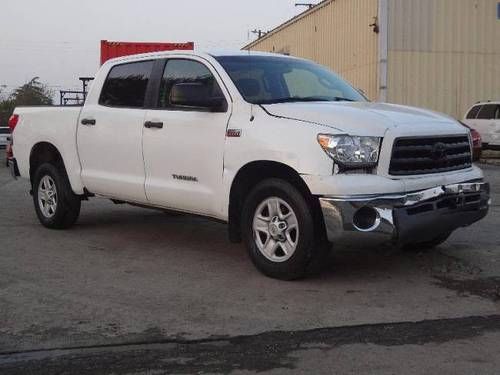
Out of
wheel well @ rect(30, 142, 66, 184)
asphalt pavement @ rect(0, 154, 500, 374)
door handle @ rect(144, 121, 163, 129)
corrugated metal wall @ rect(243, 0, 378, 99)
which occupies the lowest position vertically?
asphalt pavement @ rect(0, 154, 500, 374)

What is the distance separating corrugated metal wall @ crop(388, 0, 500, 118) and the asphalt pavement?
16.0 m

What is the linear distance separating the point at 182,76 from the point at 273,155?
5.34ft

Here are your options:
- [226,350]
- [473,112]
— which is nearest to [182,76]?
[226,350]

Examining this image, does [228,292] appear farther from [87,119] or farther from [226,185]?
[87,119]

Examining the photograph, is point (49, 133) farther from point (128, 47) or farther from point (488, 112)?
point (488, 112)

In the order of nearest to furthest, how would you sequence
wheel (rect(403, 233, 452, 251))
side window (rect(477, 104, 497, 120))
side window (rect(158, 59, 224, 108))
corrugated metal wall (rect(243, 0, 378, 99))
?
side window (rect(158, 59, 224, 108))
wheel (rect(403, 233, 452, 251))
side window (rect(477, 104, 497, 120))
corrugated metal wall (rect(243, 0, 378, 99))

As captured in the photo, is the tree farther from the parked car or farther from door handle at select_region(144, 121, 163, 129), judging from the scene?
door handle at select_region(144, 121, 163, 129)

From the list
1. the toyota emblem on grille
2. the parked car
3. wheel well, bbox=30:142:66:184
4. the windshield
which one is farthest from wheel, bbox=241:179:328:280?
the parked car

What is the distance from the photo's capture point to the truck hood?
521 cm

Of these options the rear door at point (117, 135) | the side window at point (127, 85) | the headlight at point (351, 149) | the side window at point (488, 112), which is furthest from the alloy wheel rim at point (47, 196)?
the side window at point (488, 112)

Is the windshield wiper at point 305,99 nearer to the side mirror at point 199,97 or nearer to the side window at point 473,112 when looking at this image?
the side mirror at point 199,97

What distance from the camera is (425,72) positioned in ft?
76.1

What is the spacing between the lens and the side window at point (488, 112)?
838 inches

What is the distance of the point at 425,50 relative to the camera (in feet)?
75.4
